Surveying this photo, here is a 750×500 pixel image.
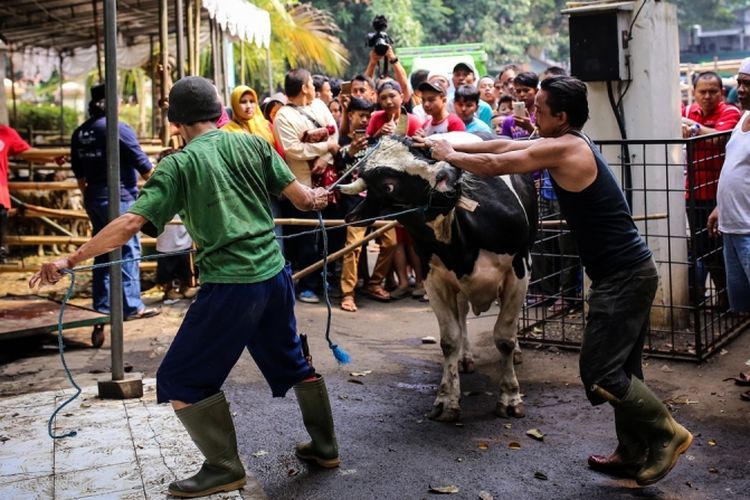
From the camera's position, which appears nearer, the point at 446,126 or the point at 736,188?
the point at 736,188

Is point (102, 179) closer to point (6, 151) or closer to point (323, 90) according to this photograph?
point (6, 151)

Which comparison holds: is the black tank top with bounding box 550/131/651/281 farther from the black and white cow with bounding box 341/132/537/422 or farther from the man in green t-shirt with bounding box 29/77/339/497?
the man in green t-shirt with bounding box 29/77/339/497

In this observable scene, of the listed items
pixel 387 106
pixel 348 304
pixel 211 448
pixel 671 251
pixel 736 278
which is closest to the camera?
pixel 211 448

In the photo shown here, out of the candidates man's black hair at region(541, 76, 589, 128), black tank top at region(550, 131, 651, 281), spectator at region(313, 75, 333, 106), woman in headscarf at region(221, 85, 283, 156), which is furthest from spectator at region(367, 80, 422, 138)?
black tank top at region(550, 131, 651, 281)

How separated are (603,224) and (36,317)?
525cm

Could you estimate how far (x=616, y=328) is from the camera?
4.88 metres

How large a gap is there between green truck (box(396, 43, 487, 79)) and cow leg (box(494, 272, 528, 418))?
942cm

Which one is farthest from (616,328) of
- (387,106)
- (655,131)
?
(387,106)

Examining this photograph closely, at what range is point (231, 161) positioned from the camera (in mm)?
4781

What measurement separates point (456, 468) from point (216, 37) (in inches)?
354

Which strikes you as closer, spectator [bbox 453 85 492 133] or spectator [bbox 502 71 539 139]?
spectator [bbox 453 85 492 133]

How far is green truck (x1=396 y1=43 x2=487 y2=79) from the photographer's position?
54.0ft

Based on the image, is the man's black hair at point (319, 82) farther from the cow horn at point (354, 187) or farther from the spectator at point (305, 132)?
the cow horn at point (354, 187)

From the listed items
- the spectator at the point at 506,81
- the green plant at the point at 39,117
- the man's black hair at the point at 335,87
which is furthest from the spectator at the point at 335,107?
the green plant at the point at 39,117
